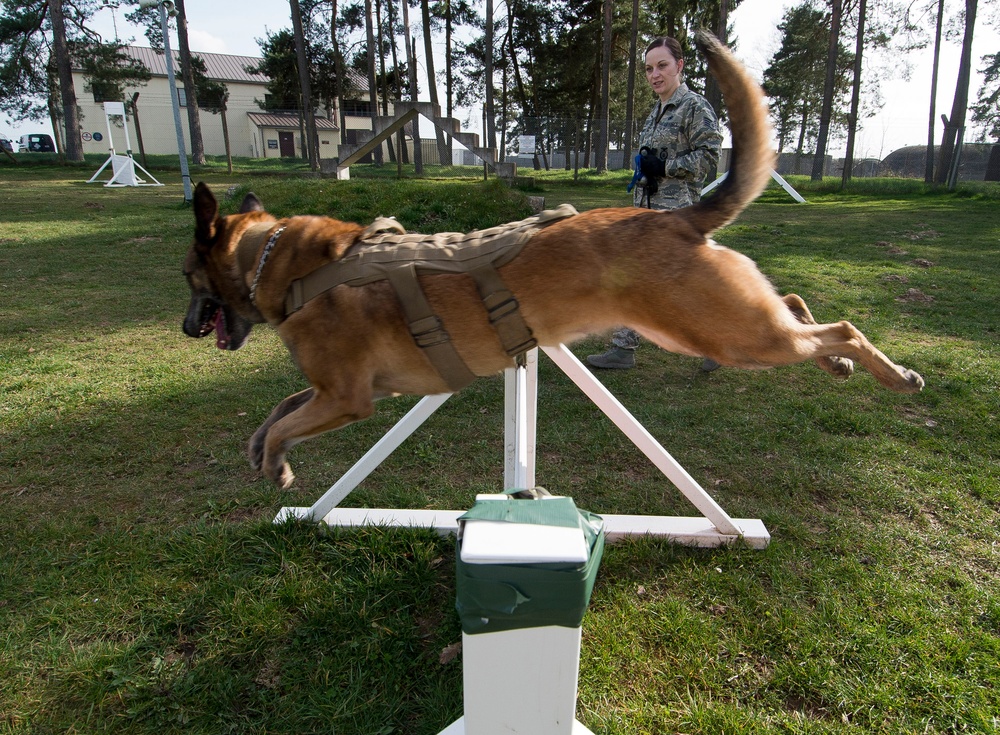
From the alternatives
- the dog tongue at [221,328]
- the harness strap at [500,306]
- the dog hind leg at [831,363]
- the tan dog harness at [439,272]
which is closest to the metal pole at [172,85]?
the dog tongue at [221,328]

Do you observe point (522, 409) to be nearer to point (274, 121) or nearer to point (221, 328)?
point (221, 328)

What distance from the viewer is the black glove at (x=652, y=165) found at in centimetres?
449

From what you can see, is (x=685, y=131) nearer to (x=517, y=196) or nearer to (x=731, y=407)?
(x=731, y=407)

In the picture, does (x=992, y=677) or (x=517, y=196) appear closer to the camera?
(x=992, y=677)

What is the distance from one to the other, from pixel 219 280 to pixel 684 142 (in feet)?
11.7

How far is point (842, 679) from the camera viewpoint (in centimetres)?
230

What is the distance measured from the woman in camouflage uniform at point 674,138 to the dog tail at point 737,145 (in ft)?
6.41

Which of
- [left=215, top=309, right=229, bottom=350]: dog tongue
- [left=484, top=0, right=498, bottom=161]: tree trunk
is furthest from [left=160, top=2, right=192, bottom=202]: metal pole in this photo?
[left=484, top=0, right=498, bottom=161]: tree trunk

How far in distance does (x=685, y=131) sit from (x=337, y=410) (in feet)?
11.7

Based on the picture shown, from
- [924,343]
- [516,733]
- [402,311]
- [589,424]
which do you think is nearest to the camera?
[516,733]

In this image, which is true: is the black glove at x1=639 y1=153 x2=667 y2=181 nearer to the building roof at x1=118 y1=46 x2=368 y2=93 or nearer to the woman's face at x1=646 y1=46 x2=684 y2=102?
the woman's face at x1=646 y1=46 x2=684 y2=102

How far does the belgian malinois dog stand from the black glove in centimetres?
197

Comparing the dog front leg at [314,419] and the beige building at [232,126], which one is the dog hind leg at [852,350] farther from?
the beige building at [232,126]

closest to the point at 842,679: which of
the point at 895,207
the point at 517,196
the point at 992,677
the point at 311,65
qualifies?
the point at 992,677
